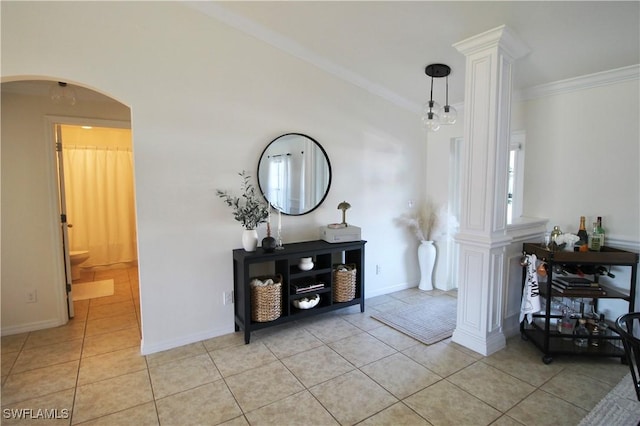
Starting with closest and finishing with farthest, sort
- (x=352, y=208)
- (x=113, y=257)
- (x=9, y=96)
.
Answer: (x=9, y=96), (x=352, y=208), (x=113, y=257)

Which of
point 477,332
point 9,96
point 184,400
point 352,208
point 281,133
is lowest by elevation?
point 184,400

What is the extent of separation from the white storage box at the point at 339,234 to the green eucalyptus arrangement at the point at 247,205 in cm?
66

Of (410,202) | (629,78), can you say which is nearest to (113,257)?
(410,202)

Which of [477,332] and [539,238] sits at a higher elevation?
[539,238]

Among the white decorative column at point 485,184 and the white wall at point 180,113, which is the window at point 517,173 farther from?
the white wall at point 180,113

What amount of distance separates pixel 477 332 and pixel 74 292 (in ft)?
16.0

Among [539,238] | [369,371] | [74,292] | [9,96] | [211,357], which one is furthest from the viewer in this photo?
[74,292]

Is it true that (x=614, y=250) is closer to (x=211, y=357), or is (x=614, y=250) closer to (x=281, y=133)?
(x=281, y=133)

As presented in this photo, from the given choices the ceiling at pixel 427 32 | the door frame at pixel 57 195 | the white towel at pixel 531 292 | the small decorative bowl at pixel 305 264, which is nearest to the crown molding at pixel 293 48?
the ceiling at pixel 427 32

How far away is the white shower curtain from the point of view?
5.31 meters

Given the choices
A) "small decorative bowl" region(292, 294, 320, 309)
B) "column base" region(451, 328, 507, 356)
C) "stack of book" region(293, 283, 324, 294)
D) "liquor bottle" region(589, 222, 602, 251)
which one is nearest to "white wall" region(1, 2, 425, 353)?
"stack of book" region(293, 283, 324, 294)

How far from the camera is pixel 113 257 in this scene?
5680 millimetres

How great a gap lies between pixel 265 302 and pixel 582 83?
355cm

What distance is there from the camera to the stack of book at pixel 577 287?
8.53ft
